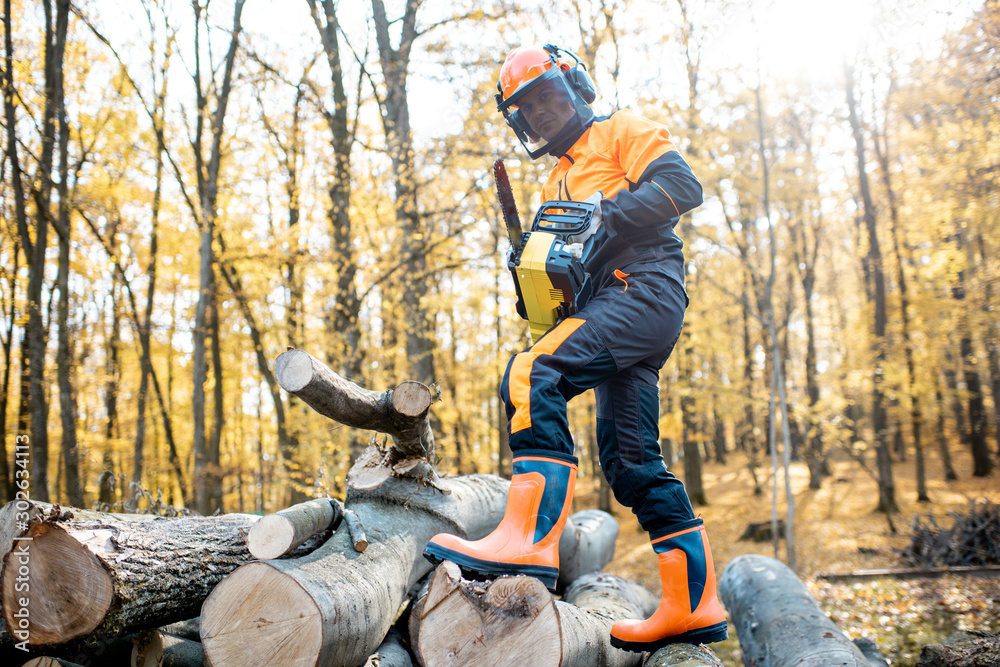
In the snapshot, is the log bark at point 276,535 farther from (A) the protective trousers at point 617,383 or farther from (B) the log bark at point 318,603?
(A) the protective trousers at point 617,383

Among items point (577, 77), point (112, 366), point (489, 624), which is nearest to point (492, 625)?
point (489, 624)

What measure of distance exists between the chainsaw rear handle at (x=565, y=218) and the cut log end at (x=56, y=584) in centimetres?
202

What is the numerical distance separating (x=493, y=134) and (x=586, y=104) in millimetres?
6948

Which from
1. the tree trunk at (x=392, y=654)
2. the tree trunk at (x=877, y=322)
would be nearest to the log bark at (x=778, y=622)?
the tree trunk at (x=392, y=654)

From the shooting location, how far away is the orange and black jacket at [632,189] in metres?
2.31

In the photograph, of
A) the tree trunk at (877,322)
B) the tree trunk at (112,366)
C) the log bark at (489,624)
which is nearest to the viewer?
the log bark at (489,624)

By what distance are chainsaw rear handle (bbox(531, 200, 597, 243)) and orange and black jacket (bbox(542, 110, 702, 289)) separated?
72 millimetres

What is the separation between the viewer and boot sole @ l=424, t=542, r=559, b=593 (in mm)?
1926

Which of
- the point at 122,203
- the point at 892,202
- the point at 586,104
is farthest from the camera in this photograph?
the point at 892,202

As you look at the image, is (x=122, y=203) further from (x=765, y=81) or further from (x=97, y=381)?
(x=765, y=81)

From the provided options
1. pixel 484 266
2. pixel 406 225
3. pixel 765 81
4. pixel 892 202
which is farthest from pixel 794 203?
pixel 406 225

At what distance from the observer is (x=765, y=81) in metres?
8.85

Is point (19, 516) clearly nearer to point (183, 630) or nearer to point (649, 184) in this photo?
point (183, 630)

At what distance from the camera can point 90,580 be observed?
1798 mm
